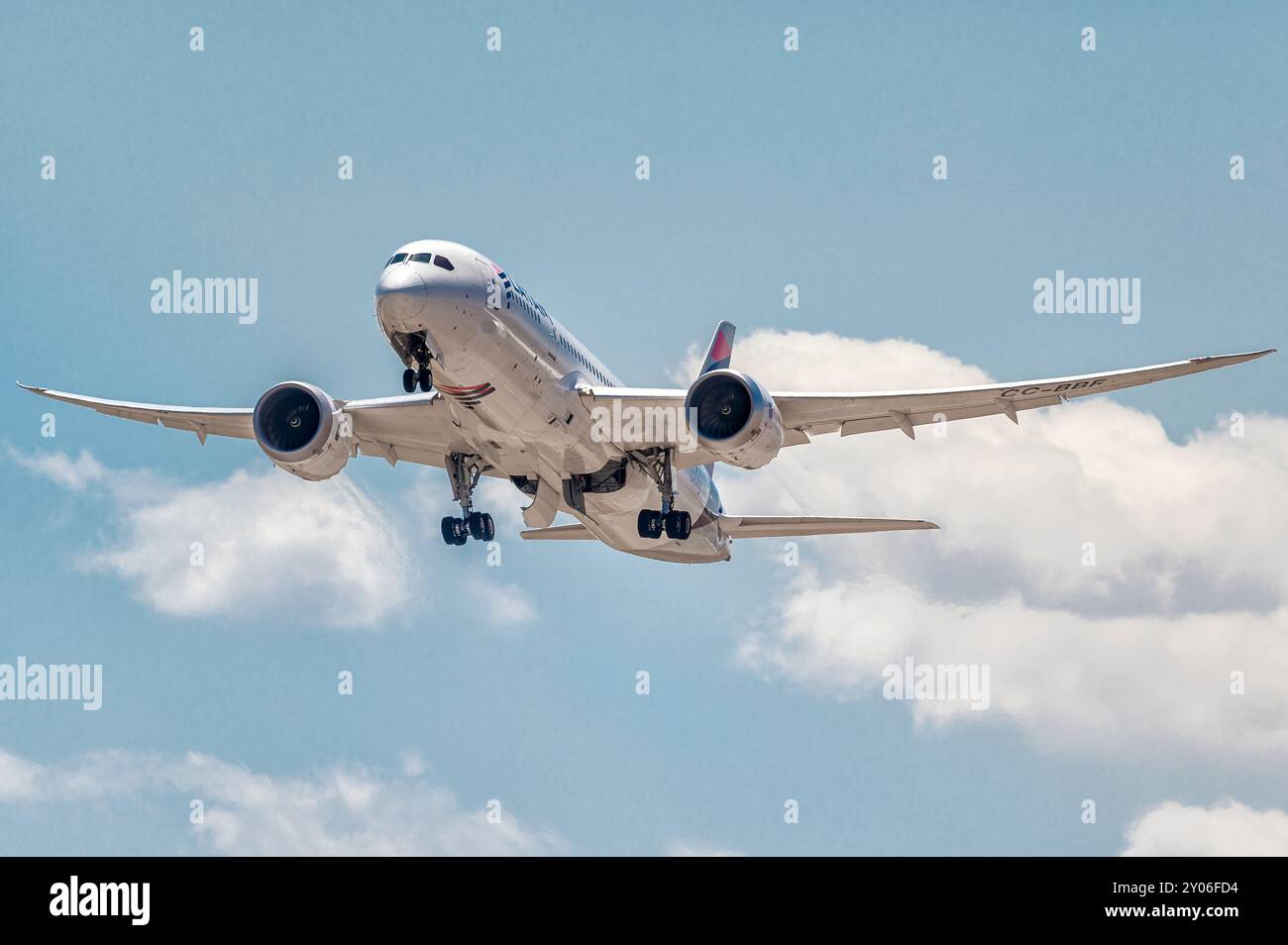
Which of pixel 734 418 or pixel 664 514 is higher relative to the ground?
pixel 734 418

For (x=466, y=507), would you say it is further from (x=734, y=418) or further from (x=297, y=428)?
(x=734, y=418)

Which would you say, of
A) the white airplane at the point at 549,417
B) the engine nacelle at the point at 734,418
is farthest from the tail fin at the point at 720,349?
the engine nacelle at the point at 734,418

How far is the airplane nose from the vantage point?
33.9m

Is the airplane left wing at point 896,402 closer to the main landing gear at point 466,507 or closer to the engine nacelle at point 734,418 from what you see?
the engine nacelle at point 734,418

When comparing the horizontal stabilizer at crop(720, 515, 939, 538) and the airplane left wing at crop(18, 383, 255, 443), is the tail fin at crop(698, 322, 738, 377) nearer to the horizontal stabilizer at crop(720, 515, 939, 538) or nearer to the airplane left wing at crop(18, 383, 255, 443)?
the horizontal stabilizer at crop(720, 515, 939, 538)

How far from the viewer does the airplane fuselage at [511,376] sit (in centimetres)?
3444

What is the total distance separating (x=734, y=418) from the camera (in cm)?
3797

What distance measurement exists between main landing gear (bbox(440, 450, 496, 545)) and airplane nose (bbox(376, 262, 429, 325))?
28.2 ft

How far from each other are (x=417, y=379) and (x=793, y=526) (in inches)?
579

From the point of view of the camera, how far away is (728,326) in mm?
50500

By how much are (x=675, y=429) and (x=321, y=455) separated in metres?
8.97

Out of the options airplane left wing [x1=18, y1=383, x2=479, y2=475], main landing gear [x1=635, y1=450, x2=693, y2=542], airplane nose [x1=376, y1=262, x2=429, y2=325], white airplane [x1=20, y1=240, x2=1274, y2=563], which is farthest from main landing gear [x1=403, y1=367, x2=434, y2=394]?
main landing gear [x1=635, y1=450, x2=693, y2=542]

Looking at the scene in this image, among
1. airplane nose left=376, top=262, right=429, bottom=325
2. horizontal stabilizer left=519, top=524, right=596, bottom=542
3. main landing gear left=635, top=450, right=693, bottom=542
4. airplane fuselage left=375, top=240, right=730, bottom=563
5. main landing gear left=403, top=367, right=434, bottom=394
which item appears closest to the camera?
airplane nose left=376, top=262, right=429, bottom=325

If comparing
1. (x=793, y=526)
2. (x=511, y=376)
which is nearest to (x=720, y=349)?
(x=793, y=526)
